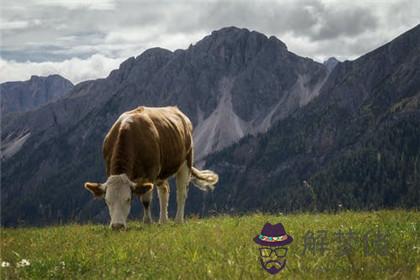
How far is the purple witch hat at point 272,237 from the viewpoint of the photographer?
25.9 feet

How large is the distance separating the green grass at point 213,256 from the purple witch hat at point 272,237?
194 mm

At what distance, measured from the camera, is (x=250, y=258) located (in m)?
7.81

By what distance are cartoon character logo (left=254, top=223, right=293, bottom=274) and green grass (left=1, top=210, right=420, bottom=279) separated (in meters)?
0.11

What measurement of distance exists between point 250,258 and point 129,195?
7.49 m

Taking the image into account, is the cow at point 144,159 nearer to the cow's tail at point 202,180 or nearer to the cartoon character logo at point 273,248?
the cow's tail at point 202,180

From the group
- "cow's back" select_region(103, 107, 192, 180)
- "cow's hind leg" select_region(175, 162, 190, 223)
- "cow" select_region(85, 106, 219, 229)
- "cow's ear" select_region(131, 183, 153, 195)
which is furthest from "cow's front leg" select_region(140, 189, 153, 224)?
"cow's hind leg" select_region(175, 162, 190, 223)

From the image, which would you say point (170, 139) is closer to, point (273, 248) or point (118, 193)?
point (118, 193)

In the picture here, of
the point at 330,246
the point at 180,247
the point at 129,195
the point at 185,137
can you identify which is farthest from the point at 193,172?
the point at 330,246

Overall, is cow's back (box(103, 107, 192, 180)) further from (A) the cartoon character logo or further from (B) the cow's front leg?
(A) the cartoon character logo

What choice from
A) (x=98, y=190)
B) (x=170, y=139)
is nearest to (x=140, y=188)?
(x=98, y=190)

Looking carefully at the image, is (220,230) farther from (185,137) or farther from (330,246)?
(185,137)

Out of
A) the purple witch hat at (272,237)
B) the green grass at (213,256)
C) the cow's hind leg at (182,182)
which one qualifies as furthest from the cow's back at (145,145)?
the purple witch hat at (272,237)

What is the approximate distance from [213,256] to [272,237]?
1.04 m

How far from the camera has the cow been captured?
14719 mm
